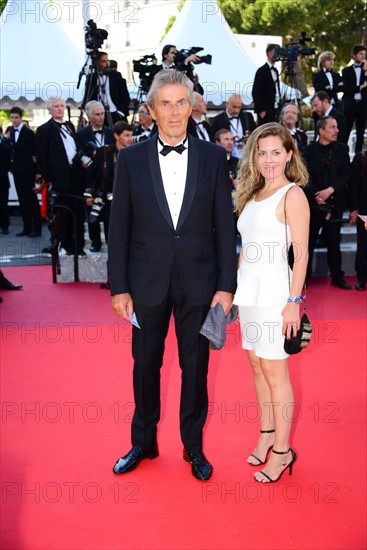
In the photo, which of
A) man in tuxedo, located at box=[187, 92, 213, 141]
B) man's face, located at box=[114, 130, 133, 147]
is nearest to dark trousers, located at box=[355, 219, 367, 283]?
man in tuxedo, located at box=[187, 92, 213, 141]

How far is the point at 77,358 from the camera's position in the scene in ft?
17.0

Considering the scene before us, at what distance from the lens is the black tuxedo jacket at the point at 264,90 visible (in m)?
9.04

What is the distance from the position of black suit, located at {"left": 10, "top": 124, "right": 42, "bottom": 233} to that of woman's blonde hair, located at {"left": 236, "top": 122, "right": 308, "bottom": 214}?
7669 mm

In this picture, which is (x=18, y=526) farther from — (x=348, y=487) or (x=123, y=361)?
(x=123, y=361)

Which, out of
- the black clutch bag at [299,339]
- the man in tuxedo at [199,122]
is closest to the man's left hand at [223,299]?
the black clutch bag at [299,339]

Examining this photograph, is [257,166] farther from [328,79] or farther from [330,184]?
[328,79]

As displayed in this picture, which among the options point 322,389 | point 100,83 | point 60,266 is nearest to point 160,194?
point 322,389

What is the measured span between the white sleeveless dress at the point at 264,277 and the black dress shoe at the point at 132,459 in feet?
2.56

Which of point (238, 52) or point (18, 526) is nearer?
point (18, 526)

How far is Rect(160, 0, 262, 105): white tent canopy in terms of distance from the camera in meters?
12.1

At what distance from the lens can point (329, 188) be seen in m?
7.22

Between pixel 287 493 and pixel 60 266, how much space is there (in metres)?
4.93

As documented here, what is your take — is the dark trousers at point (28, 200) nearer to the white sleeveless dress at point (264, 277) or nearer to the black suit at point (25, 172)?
the black suit at point (25, 172)

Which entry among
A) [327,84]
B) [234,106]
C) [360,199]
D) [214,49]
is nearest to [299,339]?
[360,199]
